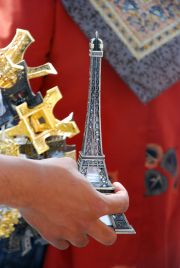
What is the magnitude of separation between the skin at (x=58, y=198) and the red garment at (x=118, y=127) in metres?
0.29

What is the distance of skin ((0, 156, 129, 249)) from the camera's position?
51 centimetres

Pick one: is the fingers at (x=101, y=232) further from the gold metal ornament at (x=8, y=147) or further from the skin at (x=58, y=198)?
the gold metal ornament at (x=8, y=147)

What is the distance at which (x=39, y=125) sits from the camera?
0.58 metres

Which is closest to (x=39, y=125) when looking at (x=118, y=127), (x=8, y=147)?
(x=8, y=147)

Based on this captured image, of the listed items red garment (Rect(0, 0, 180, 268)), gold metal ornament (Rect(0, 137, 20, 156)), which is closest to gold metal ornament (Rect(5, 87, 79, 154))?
gold metal ornament (Rect(0, 137, 20, 156))

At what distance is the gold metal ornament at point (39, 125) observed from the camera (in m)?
0.57

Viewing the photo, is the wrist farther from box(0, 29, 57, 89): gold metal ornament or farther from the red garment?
the red garment

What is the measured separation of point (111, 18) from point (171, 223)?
322mm

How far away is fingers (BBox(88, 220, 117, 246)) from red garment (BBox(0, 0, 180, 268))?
A: 0.29m

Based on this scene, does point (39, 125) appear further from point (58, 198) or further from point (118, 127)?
point (118, 127)

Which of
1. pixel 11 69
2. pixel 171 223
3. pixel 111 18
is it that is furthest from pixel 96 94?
pixel 171 223

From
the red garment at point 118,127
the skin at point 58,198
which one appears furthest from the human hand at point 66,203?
the red garment at point 118,127

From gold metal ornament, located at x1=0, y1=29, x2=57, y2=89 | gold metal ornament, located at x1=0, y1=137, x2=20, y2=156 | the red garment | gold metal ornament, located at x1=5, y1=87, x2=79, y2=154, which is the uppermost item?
gold metal ornament, located at x1=0, y1=29, x2=57, y2=89

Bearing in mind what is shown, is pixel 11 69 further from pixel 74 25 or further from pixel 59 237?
pixel 74 25
